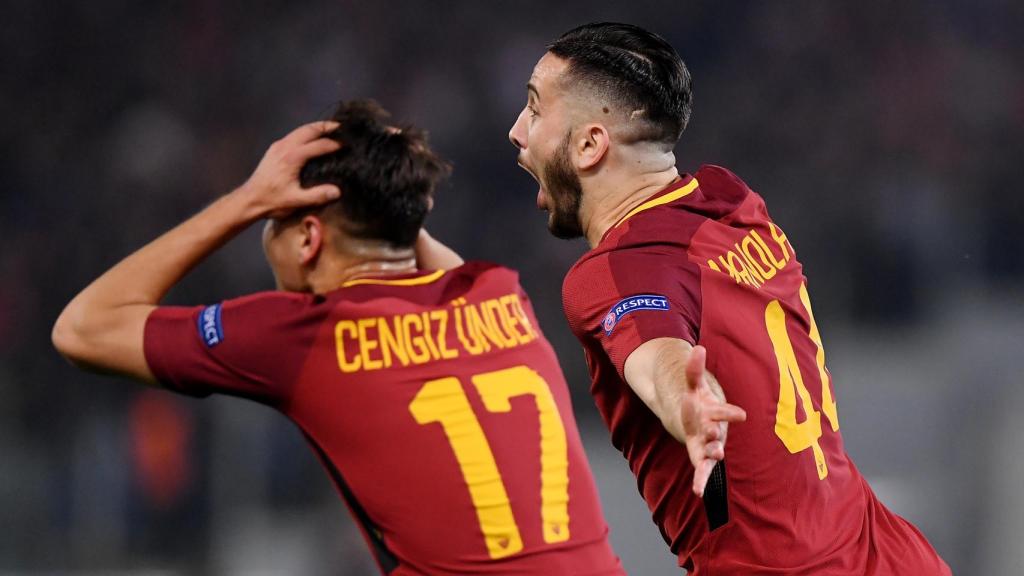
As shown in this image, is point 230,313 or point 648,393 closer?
point 648,393

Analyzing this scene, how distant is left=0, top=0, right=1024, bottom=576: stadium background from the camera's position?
20.2ft

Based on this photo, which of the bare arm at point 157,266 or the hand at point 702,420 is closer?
the hand at point 702,420

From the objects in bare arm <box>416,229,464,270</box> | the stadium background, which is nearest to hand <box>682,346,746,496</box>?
bare arm <box>416,229,464,270</box>

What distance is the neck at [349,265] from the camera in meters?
2.89

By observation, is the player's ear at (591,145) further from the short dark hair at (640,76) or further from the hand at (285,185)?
the hand at (285,185)

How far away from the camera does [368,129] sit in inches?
116

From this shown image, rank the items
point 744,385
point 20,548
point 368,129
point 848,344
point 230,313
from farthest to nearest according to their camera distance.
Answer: point 848,344 → point 20,548 → point 368,129 → point 230,313 → point 744,385

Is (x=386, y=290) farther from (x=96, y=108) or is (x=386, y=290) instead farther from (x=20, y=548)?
(x=96, y=108)

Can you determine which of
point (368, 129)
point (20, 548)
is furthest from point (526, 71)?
point (368, 129)

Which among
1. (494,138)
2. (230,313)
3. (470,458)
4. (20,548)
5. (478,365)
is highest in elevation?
(494,138)

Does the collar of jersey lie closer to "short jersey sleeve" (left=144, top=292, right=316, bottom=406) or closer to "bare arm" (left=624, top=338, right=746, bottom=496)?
"bare arm" (left=624, top=338, right=746, bottom=496)

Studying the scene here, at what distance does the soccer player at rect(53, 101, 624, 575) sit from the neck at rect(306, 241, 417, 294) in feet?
0.11

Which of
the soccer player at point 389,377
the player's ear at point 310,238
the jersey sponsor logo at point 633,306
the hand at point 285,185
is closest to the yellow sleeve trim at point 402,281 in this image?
the soccer player at point 389,377

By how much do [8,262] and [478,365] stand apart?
524 cm
